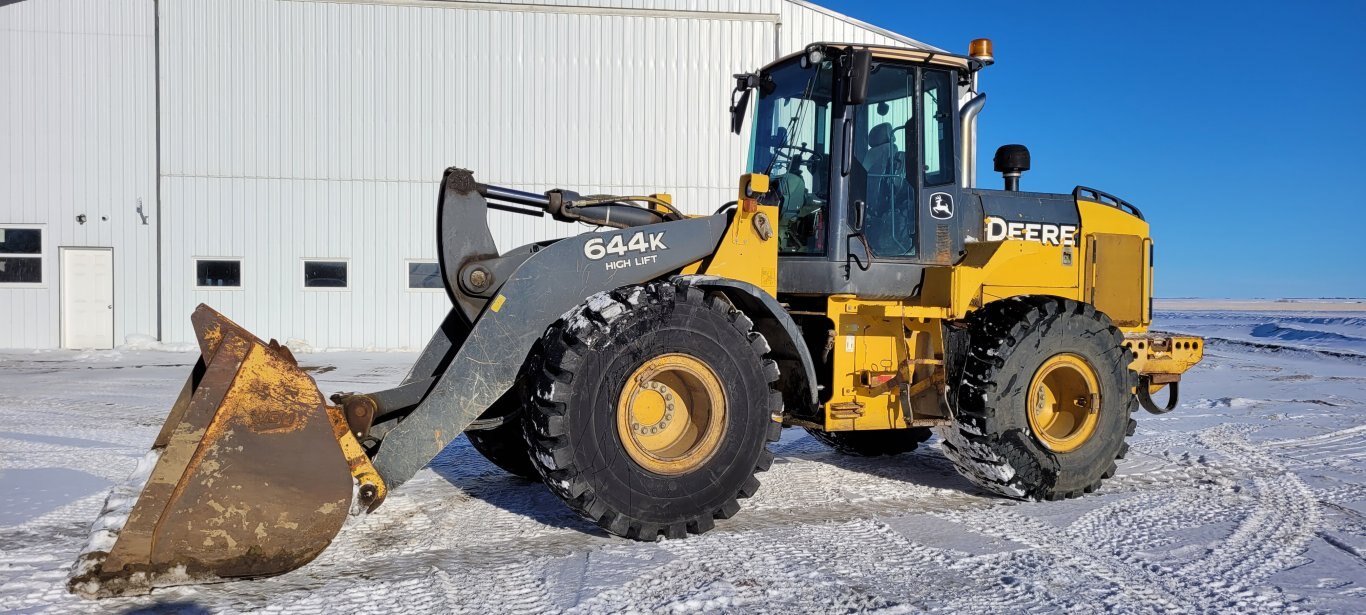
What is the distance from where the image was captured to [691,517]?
4508mm

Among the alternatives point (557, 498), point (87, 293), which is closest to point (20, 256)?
point (87, 293)

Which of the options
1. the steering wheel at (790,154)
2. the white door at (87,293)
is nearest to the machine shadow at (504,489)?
the steering wheel at (790,154)

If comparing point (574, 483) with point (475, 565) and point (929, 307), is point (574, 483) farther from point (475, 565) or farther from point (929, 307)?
point (929, 307)

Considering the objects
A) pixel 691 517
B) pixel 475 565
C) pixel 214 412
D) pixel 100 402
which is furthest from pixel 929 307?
pixel 100 402

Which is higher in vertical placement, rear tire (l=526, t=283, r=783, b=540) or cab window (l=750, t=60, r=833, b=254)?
cab window (l=750, t=60, r=833, b=254)

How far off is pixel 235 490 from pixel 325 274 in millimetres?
13984

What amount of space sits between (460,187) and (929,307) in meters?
2.82

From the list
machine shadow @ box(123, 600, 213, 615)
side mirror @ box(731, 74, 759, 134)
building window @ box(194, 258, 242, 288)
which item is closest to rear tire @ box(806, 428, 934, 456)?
side mirror @ box(731, 74, 759, 134)

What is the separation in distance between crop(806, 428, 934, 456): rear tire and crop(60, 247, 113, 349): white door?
14.5 m

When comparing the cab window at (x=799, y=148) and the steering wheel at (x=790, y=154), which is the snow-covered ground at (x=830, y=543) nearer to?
the cab window at (x=799, y=148)

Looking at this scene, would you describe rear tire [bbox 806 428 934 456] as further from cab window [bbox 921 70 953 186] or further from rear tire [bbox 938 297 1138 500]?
cab window [bbox 921 70 953 186]

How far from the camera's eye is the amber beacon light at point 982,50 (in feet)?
19.2

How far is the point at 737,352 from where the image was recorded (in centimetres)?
461

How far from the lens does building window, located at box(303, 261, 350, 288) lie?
16734 mm
